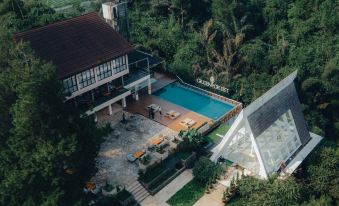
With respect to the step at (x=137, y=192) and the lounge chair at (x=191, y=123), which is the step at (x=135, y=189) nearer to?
the step at (x=137, y=192)

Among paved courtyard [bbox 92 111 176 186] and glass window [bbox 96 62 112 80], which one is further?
glass window [bbox 96 62 112 80]

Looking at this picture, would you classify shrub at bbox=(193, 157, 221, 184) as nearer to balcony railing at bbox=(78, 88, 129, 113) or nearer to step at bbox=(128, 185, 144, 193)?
step at bbox=(128, 185, 144, 193)

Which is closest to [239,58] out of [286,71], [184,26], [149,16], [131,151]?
[286,71]

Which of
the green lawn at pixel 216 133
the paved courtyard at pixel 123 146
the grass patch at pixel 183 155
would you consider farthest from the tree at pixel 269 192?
the paved courtyard at pixel 123 146

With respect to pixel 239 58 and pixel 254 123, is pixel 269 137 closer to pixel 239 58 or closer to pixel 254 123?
pixel 254 123

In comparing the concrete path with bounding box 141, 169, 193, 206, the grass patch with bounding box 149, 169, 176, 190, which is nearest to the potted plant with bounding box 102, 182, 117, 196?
the concrete path with bounding box 141, 169, 193, 206
